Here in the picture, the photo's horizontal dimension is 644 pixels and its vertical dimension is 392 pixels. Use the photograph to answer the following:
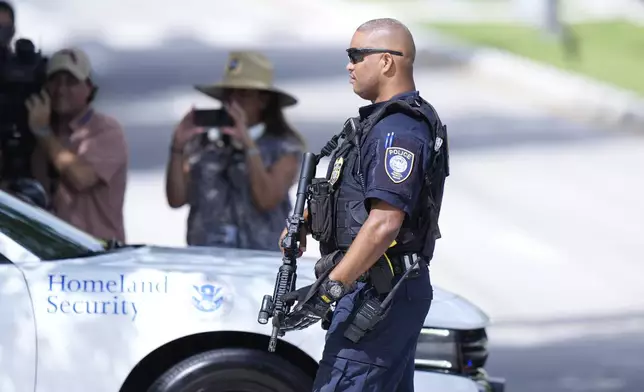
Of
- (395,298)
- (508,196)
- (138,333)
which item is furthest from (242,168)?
(508,196)

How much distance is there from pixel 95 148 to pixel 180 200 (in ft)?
1.70

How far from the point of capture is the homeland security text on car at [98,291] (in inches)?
200

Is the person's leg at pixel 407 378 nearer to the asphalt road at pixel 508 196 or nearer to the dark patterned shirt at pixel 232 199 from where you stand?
the dark patterned shirt at pixel 232 199

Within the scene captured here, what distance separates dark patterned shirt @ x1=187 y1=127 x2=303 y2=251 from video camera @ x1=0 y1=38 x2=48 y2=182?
1.04m

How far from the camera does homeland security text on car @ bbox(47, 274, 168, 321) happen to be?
200 inches

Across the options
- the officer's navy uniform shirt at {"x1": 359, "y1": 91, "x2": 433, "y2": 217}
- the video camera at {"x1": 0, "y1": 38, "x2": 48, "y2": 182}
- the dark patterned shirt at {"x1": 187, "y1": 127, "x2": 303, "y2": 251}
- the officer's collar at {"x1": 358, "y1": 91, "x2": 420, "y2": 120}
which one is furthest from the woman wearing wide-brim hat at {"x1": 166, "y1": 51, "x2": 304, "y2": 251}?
the officer's navy uniform shirt at {"x1": 359, "y1": 91, "x2": 433, "y2": 217}

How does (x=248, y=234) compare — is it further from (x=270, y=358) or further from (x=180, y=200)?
(x=270, y=358)

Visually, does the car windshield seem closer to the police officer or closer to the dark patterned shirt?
the dark patterned shirt

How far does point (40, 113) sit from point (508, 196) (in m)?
7.55

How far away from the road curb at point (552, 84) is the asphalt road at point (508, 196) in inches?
9.7

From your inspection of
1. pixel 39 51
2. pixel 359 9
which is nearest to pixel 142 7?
pixel 359 9

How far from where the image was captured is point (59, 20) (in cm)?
2852

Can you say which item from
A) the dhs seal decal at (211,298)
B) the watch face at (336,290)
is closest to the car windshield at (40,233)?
the dhs seal decal at (211,298)

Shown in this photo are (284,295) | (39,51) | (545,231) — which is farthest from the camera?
(545,231)
